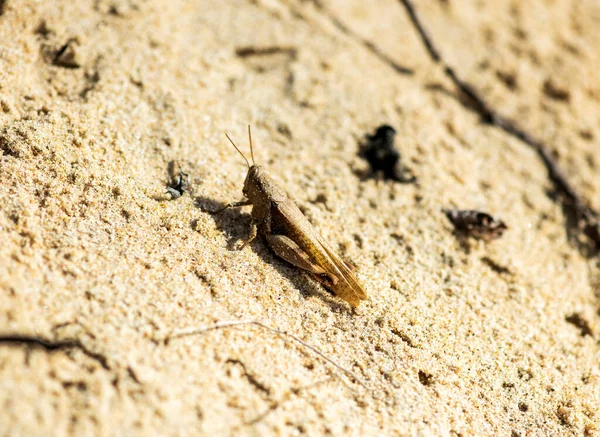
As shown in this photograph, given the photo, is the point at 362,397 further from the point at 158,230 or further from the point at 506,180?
the point at 506,180

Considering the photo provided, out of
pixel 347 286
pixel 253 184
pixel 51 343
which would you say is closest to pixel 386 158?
pixel 253 184

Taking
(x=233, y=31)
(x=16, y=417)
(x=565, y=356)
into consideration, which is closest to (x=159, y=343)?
(x=16, y=417)

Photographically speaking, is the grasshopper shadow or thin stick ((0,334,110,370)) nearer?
thin stick ((0,334,110,370))

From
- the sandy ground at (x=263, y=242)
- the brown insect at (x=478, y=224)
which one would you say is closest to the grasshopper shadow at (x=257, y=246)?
the sandy ground at (x=263, y=242)

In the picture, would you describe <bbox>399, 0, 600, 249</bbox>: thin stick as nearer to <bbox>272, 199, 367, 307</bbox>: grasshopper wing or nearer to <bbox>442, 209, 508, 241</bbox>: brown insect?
<bbox>442, 209, 508, 241</bbox>: brown insect

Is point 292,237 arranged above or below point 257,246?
above

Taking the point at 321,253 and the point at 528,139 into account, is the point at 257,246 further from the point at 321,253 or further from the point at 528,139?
the point at 528,139

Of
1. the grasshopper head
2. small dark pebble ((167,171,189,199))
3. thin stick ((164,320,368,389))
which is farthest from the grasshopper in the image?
thin stick ((164,320,368,389))
